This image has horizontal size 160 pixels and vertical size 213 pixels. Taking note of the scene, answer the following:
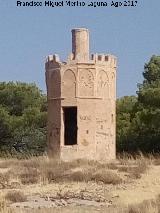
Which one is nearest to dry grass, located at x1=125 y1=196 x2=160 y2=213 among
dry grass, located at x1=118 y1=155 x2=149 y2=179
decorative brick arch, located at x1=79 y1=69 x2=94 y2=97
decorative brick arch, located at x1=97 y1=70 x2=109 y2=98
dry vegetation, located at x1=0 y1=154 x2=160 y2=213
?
dry vegetation, located at x1=0 y1=154 x2=160 y2=213

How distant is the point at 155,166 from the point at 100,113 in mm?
3736

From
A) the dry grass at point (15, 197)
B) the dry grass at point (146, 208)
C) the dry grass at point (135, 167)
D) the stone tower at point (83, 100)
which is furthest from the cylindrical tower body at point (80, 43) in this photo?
the dry grass at point (146, 208)

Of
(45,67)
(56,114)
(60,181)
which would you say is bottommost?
(60,181)

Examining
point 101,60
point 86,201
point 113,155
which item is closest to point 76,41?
point 101,60

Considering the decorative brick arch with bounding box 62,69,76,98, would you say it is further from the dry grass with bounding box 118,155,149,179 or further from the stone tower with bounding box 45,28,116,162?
the dry grass with bounding box 118,155,149,179

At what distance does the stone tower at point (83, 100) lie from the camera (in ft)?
84.2

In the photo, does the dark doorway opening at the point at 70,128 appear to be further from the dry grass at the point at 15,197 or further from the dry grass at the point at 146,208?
the dry grass at the point at 146,208

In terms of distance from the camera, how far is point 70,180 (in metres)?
19.9

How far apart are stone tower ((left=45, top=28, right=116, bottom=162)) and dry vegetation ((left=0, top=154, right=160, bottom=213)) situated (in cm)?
103

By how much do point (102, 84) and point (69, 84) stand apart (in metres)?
1.56

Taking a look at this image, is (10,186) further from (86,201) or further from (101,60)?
(101,60)

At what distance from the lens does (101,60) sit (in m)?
26.3

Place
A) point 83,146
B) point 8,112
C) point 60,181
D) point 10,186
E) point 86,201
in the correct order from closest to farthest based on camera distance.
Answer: point 86,201, point 10,186, point 60,181, point 83,146, point 8,112

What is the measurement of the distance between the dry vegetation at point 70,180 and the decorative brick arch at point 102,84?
10.3 ft
